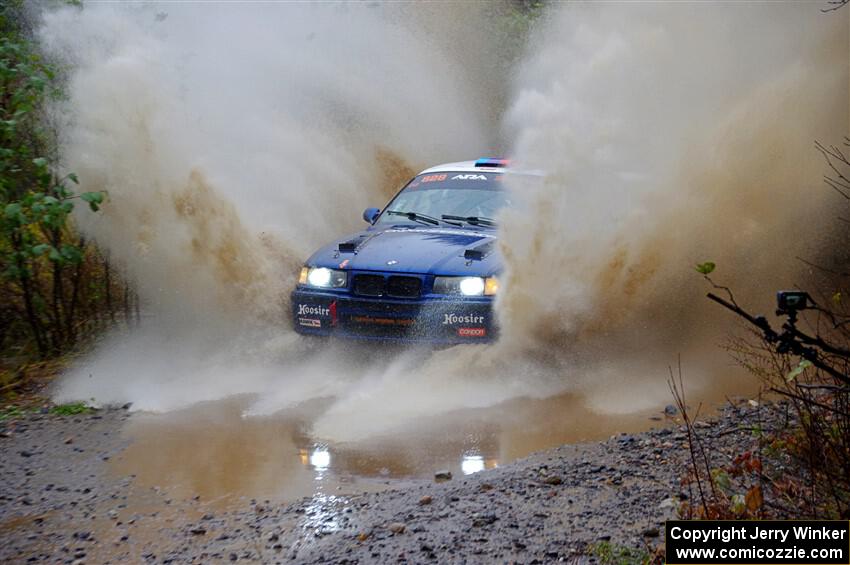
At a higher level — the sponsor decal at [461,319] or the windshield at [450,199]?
the windshield at [450,199]

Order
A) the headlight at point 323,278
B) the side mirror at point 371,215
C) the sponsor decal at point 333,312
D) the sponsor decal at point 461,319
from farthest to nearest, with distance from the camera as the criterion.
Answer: the side mirror at point 371,215 < the headlight at point 323,278 < the sponsor decal at point 333,312 < the sponsor decal at point 461,319

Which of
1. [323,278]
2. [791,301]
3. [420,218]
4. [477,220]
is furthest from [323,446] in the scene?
[791,301]

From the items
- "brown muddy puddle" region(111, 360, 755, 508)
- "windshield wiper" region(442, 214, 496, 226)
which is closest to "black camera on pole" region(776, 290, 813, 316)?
"brown muddy puddle" region(111, 360, 755, 508)

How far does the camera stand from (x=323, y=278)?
8.20m

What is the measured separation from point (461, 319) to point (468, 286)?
304 millimetres

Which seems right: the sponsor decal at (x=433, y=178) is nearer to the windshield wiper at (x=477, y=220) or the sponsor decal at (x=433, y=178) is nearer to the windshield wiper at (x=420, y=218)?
the windshield wiper at (x=420, y=218)

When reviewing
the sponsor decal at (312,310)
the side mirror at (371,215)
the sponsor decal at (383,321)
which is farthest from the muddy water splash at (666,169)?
the side mirror at (371,215)

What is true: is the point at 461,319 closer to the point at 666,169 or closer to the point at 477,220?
the point at 477,220

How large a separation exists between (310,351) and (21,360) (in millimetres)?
2955

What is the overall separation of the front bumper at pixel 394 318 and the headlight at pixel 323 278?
3.6 inches

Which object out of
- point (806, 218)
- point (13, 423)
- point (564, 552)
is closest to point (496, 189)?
point (806, 218)

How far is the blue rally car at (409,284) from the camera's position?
25.0 feet

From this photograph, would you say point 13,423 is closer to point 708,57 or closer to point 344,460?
point 344,460

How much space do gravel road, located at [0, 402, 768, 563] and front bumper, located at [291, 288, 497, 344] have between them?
189 cm
